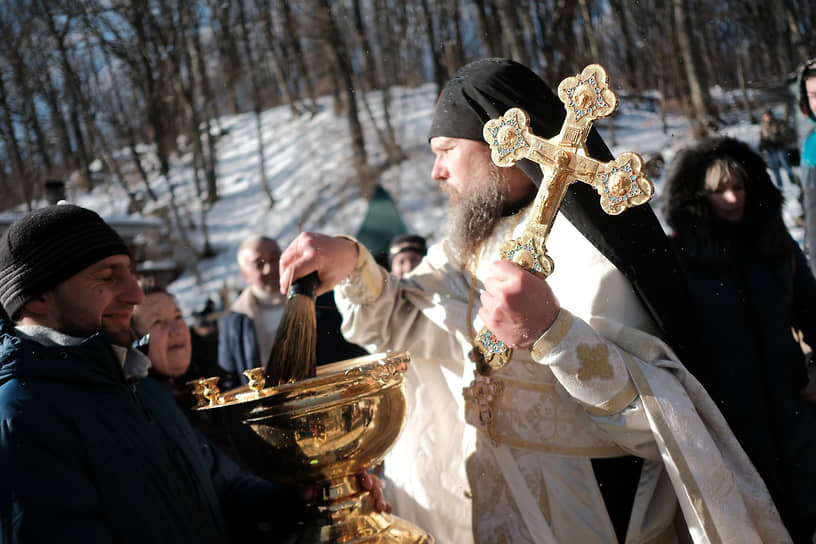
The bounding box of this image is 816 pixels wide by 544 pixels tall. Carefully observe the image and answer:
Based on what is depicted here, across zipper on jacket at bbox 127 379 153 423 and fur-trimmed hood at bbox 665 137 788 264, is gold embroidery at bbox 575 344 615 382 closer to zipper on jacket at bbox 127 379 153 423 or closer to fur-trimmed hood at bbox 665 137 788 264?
zipper on jacket at bbox 127 379 153 423

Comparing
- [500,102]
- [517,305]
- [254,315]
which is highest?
[500,102]

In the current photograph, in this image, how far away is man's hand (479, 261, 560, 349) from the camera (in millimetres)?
1434

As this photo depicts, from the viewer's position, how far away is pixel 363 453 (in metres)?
1.70

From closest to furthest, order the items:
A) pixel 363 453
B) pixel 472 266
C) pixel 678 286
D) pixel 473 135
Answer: pixel 363 453 → pixel 678 286 → pixel 473 135 → pixel 472 266

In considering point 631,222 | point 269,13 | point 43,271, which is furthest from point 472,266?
point 269,13

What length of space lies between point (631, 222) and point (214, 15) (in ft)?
51.3

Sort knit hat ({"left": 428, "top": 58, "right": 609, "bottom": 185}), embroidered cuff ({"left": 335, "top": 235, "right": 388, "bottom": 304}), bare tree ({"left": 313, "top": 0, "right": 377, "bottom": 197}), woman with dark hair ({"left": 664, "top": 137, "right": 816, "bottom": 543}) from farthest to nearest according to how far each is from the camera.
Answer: bare tree ({"left": 313, "top": 0, "right": 377, "bottom": 197}) → woman with dark hair ({"left": 664, "top": 137, "right": 816, "bottom": 543}) → embroidered cuff ({"left": 335, "top": 235, "right": 388, "bottom": 304}) → knit hat ({"left": 428, "top": 58, "right": 609, "bottom": 185})

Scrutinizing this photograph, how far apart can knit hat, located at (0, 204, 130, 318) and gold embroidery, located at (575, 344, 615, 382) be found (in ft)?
4.43

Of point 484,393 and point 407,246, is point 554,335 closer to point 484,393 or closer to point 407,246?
point 484,393

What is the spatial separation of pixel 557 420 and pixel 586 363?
40 centimetres

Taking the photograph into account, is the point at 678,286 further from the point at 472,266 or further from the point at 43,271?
the point at 43,271

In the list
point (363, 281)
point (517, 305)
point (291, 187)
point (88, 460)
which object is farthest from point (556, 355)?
point (291, 187)

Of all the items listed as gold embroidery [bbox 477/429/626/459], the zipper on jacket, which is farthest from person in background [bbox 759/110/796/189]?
the zipper on jacket

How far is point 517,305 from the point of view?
1446mm
